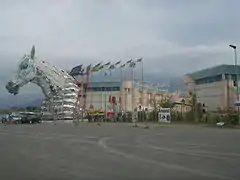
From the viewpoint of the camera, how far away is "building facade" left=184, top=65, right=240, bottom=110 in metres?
112

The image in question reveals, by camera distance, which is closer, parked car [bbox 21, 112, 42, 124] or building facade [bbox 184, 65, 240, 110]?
parked car [bbox 21, 112, 42, 124]

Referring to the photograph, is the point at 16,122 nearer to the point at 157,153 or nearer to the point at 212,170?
the point at 157,153

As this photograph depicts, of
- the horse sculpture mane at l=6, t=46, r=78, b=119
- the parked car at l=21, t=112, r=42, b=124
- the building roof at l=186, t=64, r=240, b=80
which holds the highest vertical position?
the building roof at l=186, t=64, r=240, b=80

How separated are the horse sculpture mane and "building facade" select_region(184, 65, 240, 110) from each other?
114 feet

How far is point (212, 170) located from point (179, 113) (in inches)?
2571

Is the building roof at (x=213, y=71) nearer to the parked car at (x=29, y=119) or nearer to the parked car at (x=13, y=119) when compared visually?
the parked car at (x=29, y=119)

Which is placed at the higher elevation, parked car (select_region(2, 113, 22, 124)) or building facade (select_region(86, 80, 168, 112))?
building facade (select_region(86, 80, 168, 112))

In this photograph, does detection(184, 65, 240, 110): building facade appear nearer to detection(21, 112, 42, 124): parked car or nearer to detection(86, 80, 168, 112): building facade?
detection(86, 80, 168, 112): building facade

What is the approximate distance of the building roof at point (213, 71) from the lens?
382ft

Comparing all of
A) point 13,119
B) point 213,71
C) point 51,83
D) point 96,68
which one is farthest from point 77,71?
point 13,119

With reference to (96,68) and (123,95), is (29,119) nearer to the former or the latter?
(96,68)

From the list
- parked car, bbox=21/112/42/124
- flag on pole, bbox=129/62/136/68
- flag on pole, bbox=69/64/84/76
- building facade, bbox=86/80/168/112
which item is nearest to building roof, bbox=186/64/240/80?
building facade, bbox=86/80/168/112

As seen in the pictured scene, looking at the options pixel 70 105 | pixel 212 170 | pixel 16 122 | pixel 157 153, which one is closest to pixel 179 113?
pixel 16 122

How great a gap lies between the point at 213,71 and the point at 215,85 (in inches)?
192
